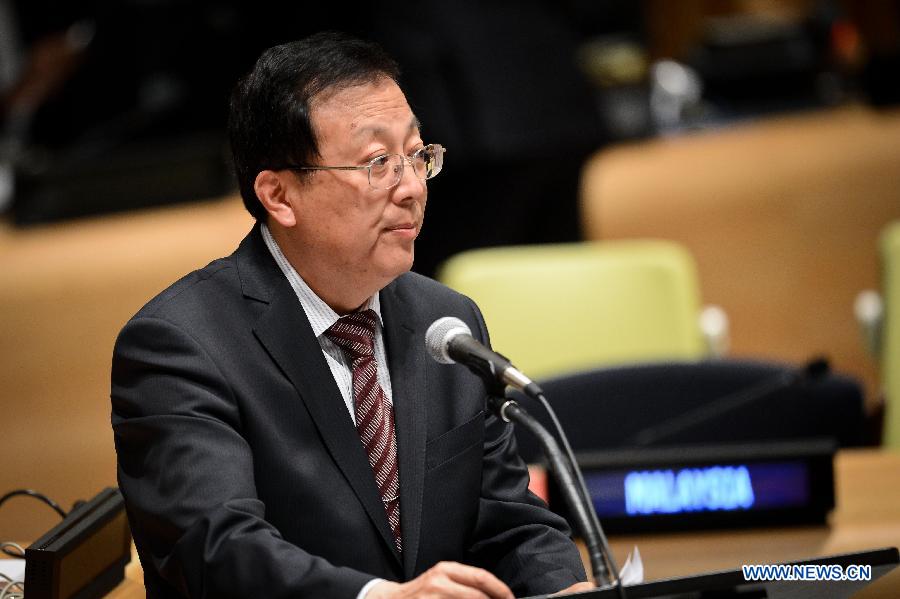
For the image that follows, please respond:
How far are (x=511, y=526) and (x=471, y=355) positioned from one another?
0.40m

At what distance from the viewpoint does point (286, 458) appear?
1677 mm

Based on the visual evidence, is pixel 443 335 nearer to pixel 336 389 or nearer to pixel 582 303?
pixel 336 389

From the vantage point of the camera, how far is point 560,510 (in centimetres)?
233

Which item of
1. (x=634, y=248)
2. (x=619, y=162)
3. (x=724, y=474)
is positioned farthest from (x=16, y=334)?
(x=619, y=162)

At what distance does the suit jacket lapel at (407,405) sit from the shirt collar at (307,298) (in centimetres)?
9

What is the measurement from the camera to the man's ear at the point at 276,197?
1.70 meters

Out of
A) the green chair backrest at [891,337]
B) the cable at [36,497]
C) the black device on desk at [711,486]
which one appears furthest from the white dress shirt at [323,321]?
the green chair backrest at [891,337]

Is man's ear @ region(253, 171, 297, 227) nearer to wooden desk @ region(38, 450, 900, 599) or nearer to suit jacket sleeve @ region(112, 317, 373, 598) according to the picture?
suit jacket sleeve @ region(112, 317, 373, 598)

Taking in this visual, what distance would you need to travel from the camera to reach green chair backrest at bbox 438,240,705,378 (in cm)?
331

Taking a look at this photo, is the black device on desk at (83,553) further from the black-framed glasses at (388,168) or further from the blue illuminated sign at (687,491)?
the blue illuminated sign at (687,491)

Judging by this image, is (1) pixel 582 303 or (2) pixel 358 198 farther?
(1) pixel 582 303

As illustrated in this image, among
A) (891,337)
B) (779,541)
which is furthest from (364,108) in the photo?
(891,337)

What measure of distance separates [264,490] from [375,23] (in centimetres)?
251

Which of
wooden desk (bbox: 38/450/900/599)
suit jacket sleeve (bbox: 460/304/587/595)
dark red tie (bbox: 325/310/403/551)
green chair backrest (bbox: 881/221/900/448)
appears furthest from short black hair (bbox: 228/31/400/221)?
green chair backrest (bbox: 881/221/900/448)
